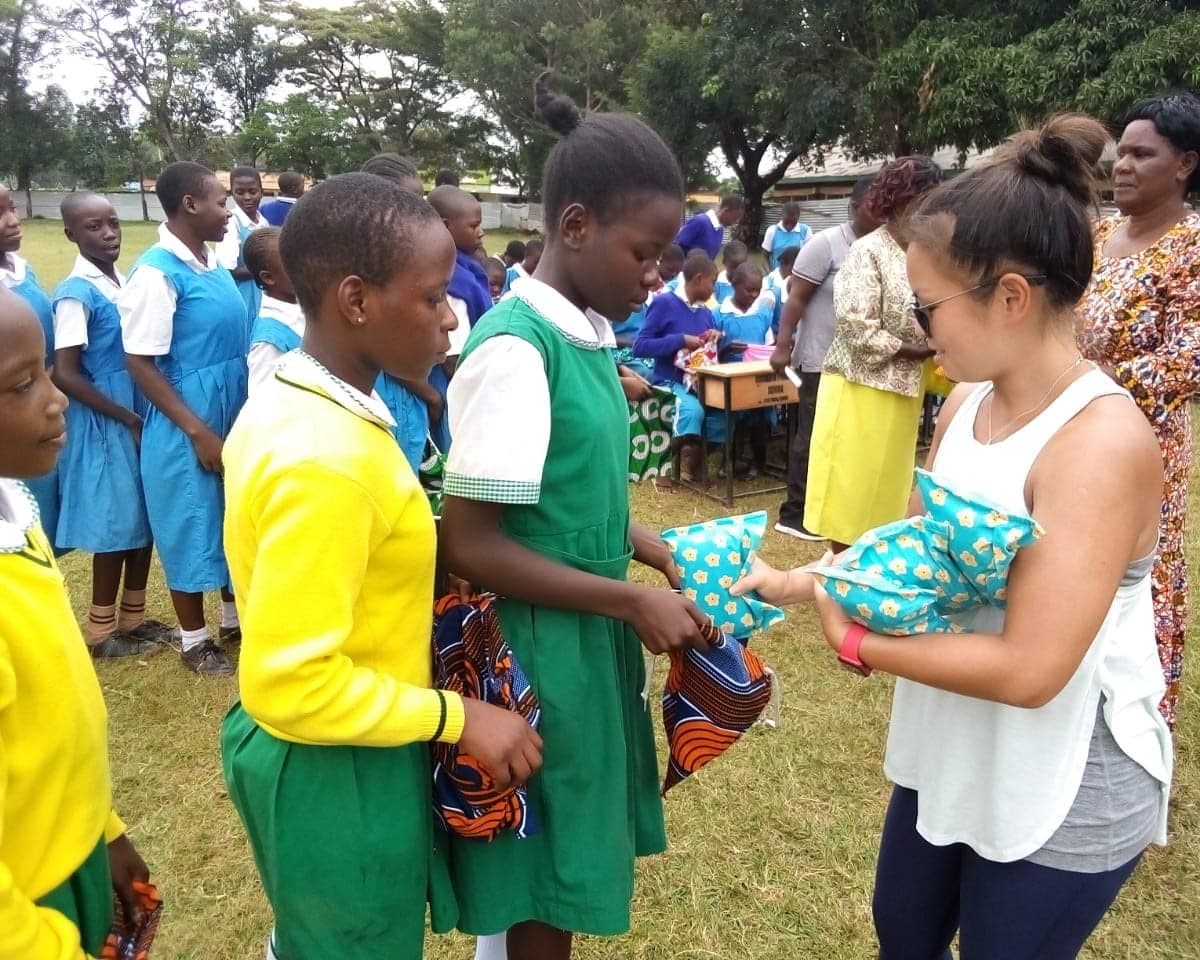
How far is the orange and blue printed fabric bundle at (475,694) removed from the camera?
1.33m

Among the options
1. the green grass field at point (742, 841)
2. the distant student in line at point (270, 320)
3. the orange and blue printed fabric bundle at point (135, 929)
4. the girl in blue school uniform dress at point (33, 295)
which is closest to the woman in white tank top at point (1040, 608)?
the green grass field at point (742, 841)

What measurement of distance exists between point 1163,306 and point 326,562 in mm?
2444

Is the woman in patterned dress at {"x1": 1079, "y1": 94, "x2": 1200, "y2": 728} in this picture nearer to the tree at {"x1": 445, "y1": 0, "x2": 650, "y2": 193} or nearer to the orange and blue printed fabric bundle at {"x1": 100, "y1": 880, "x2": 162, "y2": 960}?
the orange and blue printed fabric bundle at {"x1": 100, "y1": 880, "x2": 162, "y2": 960}

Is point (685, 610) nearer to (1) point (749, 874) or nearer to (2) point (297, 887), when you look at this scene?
(2) point (297, 887)

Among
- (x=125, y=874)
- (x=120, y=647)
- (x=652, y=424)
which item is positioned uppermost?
(x=652, y=424)

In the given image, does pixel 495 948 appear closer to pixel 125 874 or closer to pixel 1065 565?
pixel 125 874

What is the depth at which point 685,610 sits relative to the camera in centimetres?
137

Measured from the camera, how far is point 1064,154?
4.18 ft

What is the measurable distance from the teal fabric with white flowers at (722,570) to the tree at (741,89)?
62.2ft

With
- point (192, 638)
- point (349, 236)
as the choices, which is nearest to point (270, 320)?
point (192, 638)

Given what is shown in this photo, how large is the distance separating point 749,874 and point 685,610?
1.45m

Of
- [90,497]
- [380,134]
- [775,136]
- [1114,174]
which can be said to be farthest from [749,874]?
[380,134]

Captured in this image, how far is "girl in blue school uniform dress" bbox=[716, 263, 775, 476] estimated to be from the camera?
6473mm

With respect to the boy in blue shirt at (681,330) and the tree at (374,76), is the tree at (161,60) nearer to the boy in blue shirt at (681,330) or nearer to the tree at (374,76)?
the tree at (374,76)
